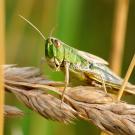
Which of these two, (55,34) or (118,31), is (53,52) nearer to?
(55,34)

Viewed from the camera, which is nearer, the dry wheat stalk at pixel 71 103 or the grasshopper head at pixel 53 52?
the dry wheat stalk at pixel 71 103

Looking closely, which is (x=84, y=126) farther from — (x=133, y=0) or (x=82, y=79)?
(x=133, y=0)

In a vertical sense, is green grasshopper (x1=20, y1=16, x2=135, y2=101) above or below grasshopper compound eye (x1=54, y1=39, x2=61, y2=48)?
below

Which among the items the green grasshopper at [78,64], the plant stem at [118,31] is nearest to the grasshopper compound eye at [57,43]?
the green grasshopper at [78,64]

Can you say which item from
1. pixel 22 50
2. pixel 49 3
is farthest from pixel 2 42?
pixel 22 50

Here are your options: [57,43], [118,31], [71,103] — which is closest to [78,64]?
[57,43]

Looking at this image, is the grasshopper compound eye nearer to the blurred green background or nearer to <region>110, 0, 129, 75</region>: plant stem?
the blurred green background

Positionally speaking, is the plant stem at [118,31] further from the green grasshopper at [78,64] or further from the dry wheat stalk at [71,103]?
the dry wheat stalk at [71,103]

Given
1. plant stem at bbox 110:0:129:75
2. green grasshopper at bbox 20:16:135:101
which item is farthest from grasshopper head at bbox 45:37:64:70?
plant stem at bbox 110:0:129:75
